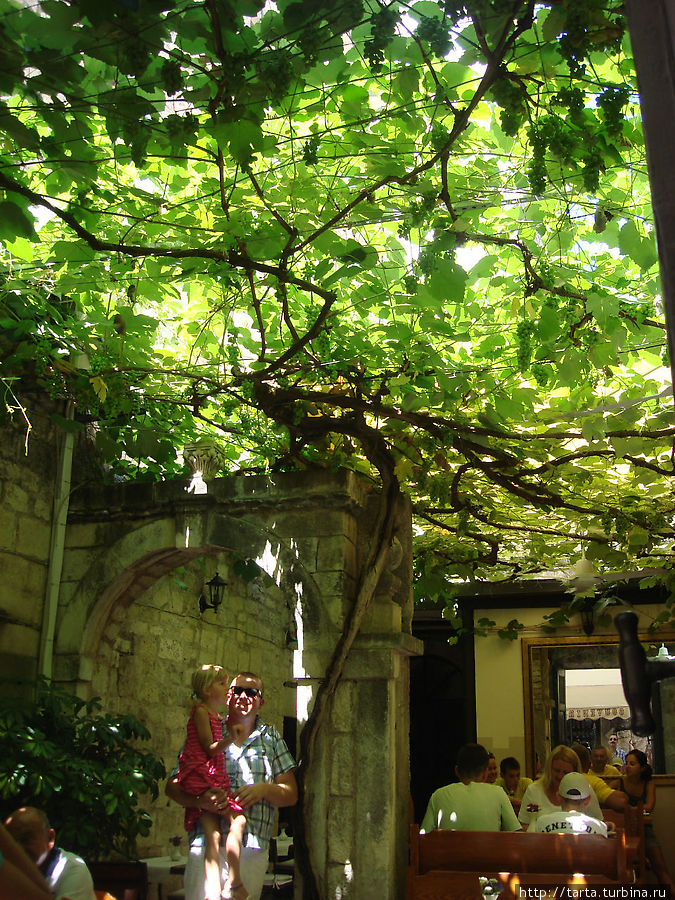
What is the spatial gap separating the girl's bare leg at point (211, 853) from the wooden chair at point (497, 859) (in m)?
0.90

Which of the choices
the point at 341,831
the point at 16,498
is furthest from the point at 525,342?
the point at 16,498

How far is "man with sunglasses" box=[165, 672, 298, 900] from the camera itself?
12.2 ft

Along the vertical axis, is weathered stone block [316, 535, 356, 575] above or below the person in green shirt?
above

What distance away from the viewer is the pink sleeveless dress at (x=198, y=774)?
12.2 ft

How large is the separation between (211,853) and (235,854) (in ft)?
0.38

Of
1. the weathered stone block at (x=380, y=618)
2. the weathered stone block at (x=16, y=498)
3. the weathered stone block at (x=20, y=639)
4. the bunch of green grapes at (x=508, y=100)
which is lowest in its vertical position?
the weathered stone block at (x=20, y=639)

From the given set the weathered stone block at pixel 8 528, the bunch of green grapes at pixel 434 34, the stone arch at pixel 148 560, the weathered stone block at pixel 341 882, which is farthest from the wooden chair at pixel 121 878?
the bunch of green grapes at pixel 434 34

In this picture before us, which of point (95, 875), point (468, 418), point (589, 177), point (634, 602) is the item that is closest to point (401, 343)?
point (468, 418)

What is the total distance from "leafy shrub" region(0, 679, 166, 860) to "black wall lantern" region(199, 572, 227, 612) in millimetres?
1881

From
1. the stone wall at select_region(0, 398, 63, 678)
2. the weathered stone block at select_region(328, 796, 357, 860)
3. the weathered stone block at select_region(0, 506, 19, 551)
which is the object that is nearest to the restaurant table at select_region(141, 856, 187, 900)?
the weathered stone block at select_region(328, 796, 357, 860)

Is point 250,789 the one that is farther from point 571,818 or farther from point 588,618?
point 588,618

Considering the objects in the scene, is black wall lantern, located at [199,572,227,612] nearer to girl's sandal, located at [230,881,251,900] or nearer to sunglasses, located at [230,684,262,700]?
sunglasses, located at [230,684,262,700]

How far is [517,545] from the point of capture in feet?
25.3

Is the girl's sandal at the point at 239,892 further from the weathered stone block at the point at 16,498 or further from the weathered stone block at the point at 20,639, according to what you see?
the weathered stone block at the point at 16,498
